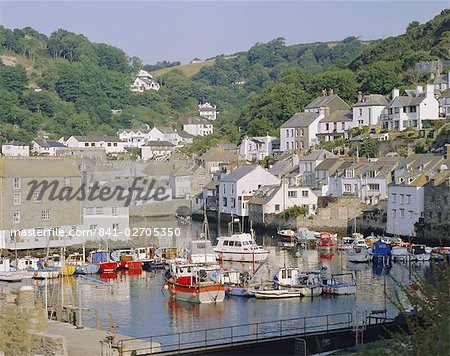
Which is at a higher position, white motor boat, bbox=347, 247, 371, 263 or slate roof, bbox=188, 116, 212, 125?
slate roof, bbox=188, 116, 212, 125

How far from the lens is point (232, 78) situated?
7367 inches

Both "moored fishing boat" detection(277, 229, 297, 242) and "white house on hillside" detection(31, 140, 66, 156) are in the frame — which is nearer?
"moored fishing boat" detection(277, 229, 297, 242)

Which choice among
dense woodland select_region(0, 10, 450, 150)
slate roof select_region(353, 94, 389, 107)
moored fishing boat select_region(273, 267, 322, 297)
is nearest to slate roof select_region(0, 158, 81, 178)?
moored fishing boat select_region(273, 267, 322, 297)

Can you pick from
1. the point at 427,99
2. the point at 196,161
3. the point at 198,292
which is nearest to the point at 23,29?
the point at 196,161

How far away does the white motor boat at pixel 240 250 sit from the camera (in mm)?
40062

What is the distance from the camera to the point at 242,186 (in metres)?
57.5

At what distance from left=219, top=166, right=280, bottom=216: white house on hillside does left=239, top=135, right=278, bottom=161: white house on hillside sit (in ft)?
49.5

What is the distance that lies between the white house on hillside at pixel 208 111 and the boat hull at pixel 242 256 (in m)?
97.7

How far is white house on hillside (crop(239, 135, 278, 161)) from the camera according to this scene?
7475 cm

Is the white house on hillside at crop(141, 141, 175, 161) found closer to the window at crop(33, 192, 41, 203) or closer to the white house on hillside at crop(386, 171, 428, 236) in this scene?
the white house on hillside at crop(386, 171, 428, 236)

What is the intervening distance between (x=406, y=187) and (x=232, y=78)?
14295cm

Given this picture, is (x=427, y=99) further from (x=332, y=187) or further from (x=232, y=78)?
(x=232, y=78)

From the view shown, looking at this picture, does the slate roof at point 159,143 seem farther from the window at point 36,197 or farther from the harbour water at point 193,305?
the harbour water at point 193,305

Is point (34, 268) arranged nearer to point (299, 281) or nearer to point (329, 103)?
point (299, 281)
